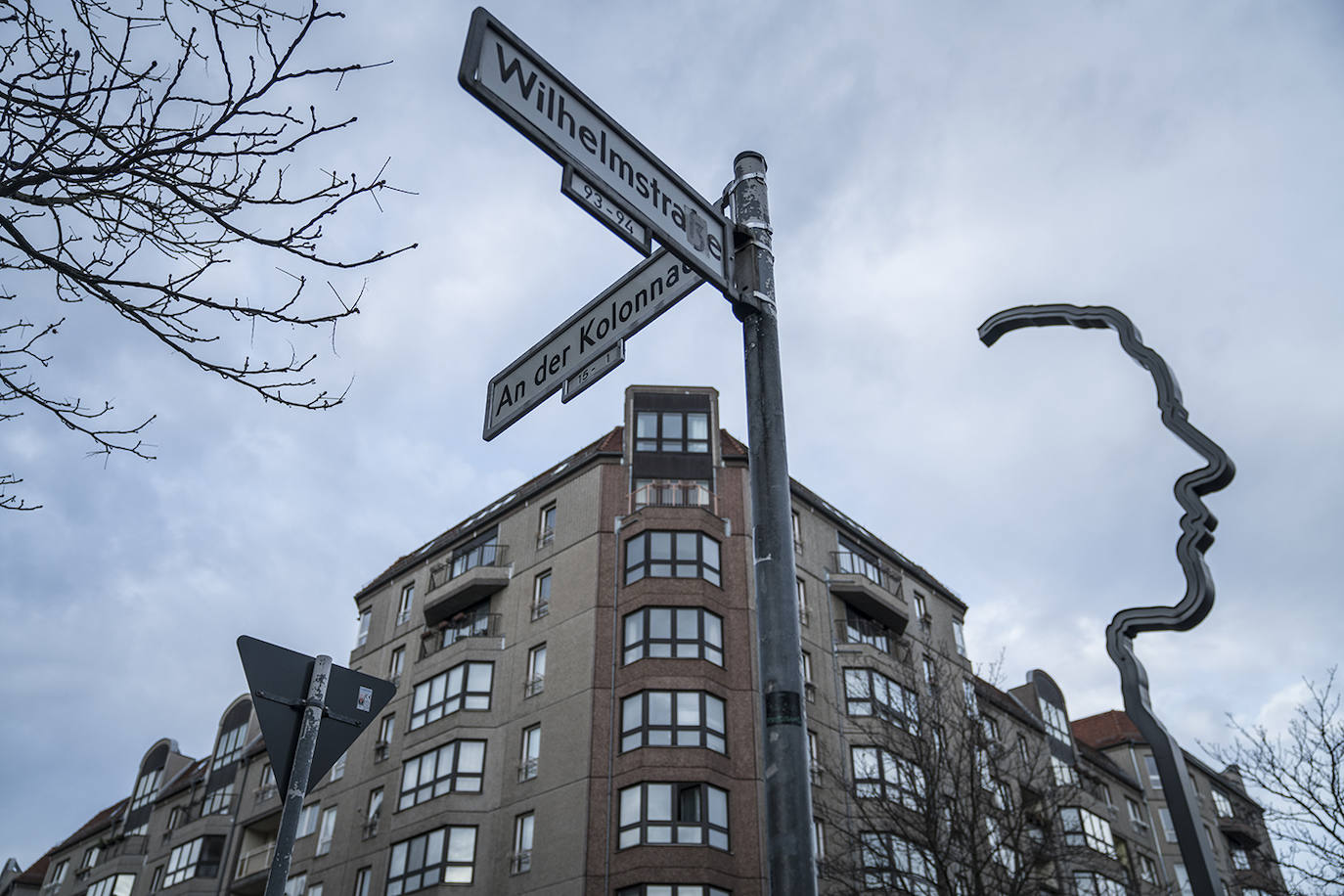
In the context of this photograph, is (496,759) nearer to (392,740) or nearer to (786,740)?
(392,740)

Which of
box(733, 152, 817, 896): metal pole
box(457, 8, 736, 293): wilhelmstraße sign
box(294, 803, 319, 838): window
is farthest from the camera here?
box(294, 803, 319, 838): window

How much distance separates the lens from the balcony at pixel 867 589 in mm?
35750

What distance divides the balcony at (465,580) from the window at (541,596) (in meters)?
1.34

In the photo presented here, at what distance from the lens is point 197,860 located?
4081 cm

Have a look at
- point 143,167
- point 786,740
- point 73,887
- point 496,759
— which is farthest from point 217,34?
point 73,887

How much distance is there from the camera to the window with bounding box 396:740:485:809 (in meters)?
31.7

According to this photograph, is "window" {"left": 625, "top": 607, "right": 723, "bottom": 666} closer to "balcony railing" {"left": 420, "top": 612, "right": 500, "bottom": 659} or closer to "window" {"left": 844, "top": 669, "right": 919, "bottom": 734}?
"window" {"left": 844, "top": 669, "right": 919, "bottom": 734}

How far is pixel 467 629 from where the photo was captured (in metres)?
35.7

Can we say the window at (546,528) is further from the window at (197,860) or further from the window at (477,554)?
the window at (197,860)

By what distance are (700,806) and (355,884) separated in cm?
1212

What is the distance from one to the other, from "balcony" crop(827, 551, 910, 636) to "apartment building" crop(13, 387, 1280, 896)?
0.38ft

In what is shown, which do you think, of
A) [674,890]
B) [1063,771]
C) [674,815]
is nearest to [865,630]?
[674,815]

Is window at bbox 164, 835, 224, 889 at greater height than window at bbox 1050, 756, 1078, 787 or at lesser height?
lesser

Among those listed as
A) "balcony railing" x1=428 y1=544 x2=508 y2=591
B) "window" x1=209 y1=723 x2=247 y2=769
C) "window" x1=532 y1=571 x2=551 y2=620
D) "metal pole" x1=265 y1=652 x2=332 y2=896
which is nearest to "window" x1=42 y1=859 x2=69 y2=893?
"window" x1=209 y1=723 x2=247 y2=769
